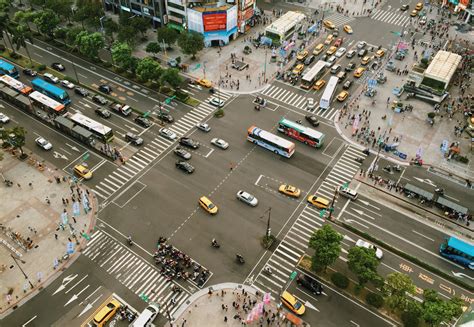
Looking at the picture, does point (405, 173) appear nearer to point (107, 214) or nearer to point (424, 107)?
point (424, 107)

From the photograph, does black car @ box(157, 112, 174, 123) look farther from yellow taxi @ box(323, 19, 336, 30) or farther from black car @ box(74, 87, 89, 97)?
yellow taxi @ box(323, 19, 336, 30)

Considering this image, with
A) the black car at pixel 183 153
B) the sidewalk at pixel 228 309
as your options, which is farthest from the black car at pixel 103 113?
the sidewalk at pixel 228 309

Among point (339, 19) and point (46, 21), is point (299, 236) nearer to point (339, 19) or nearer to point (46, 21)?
point (339, 19)

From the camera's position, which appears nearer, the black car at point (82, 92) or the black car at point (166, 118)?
the black car at point (166, 118)

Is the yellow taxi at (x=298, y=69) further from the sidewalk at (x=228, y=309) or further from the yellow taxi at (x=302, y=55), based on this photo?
the sidewalk at (x=228, y=309)

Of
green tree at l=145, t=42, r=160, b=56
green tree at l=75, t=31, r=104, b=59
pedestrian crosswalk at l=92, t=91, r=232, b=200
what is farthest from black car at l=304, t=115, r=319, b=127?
green tree at l=75, t=31, r=104, b=59
